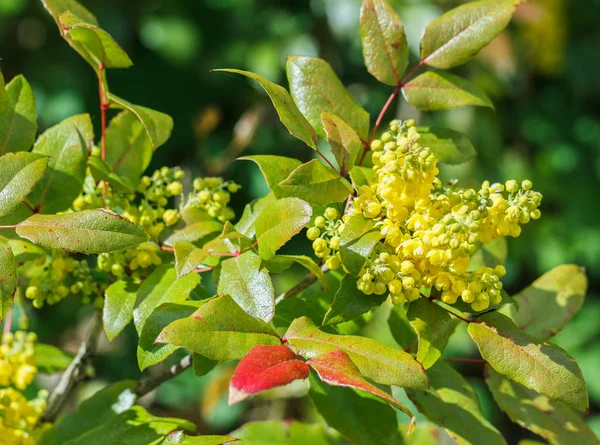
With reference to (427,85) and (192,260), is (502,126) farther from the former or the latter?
(192,260)

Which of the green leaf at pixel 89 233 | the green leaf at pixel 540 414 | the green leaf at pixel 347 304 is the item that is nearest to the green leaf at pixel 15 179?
the green leaf at pixel 89 233

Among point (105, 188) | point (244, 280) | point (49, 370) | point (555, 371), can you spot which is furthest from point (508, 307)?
point (49, 370)

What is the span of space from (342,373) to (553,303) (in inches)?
21.4

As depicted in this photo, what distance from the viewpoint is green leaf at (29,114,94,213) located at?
0.93 metres

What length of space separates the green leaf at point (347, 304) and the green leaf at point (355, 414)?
0.58 ft

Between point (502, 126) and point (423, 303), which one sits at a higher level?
point (423, 303)

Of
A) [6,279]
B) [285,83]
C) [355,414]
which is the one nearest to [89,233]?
[6,279]

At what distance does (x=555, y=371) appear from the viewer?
2.62ft

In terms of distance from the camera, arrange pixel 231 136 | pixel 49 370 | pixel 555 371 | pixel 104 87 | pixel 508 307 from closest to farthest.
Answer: pixel 555 371 → pixel 104 87 → pixel 508 307 → pixel 49 370 → pixel 231 136

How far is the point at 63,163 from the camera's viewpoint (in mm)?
948

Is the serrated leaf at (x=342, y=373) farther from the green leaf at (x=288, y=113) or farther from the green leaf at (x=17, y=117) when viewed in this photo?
the green leaf at (x=17, y=117)

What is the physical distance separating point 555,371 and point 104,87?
0.70 m

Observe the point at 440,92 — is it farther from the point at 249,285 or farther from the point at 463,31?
the point at 249,285

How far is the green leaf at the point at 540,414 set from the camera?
1047mm
